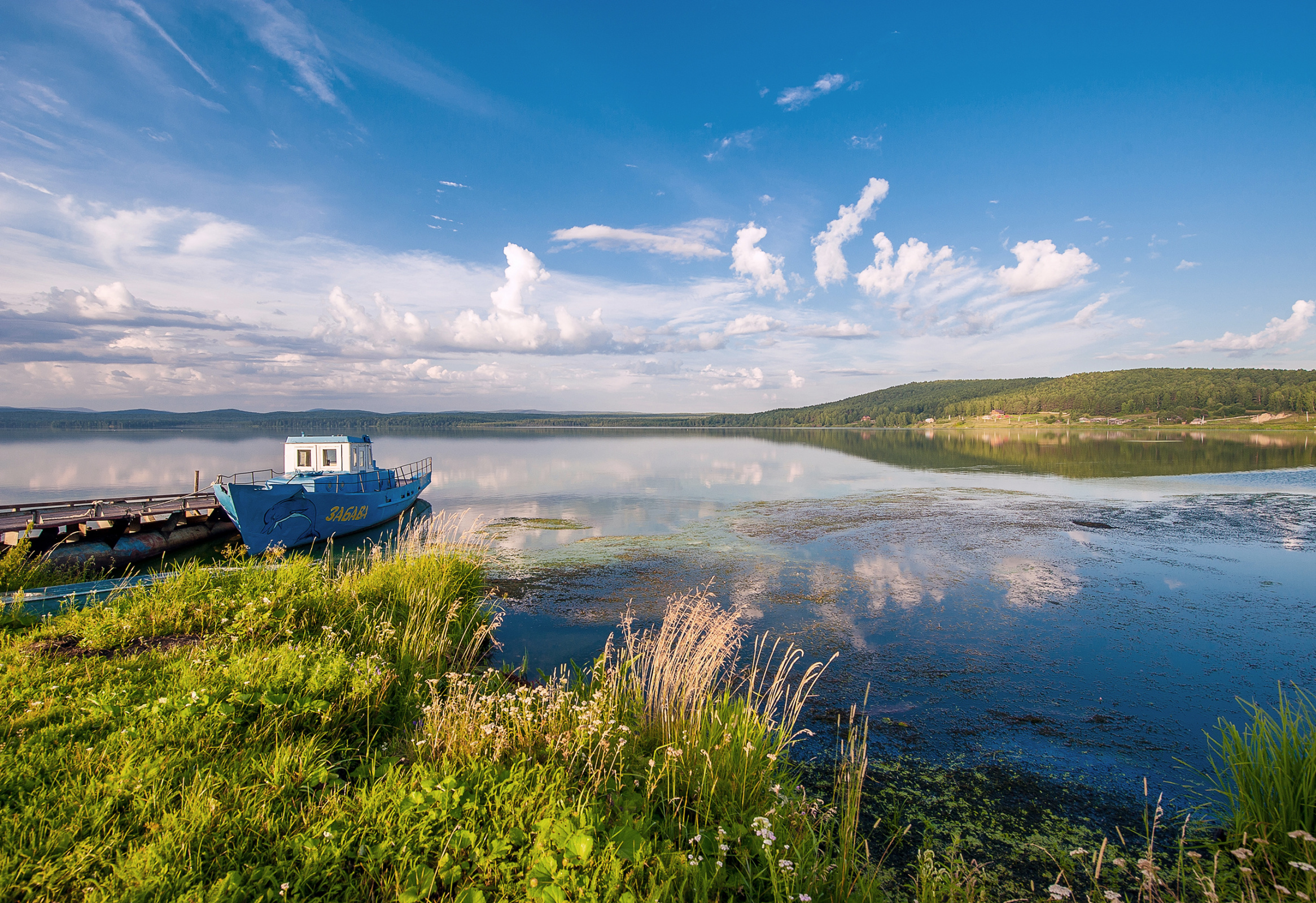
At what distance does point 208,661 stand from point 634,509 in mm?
21122

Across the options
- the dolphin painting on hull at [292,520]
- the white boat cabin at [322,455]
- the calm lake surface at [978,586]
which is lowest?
the calm lake surface at [978,586]

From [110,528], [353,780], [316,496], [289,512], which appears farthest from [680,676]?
[110,528]

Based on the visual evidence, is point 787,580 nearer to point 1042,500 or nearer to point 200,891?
point 200,891

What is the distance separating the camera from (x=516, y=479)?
4125 centimetres

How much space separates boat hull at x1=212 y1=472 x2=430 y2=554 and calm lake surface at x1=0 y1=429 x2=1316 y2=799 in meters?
4.80

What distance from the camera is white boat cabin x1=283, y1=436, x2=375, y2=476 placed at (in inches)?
931

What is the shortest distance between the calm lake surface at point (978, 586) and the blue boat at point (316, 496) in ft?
14.4

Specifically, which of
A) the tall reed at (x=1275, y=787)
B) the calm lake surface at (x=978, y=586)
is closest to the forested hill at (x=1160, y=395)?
the calm lake surface at (x=978, y=586)

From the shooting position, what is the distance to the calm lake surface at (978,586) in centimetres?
720

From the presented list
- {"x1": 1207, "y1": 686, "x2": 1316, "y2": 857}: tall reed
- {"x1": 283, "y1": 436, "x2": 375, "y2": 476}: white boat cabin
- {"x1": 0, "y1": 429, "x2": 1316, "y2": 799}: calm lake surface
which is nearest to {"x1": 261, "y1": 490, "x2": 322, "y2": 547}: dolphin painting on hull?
{"x1": 283, "y1": 436, "x2": 375, "y2": 476}: white boat cabin

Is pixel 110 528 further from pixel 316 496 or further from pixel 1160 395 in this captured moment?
pixel 1160 395

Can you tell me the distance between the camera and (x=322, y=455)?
23906 millimetres

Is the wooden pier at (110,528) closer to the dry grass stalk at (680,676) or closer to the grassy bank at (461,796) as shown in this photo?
the grassy bank at (461,796)

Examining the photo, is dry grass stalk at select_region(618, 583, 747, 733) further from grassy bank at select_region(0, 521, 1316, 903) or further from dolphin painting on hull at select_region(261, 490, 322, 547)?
dolphin painting on hull at select_region(261, 490, 322, 547)
